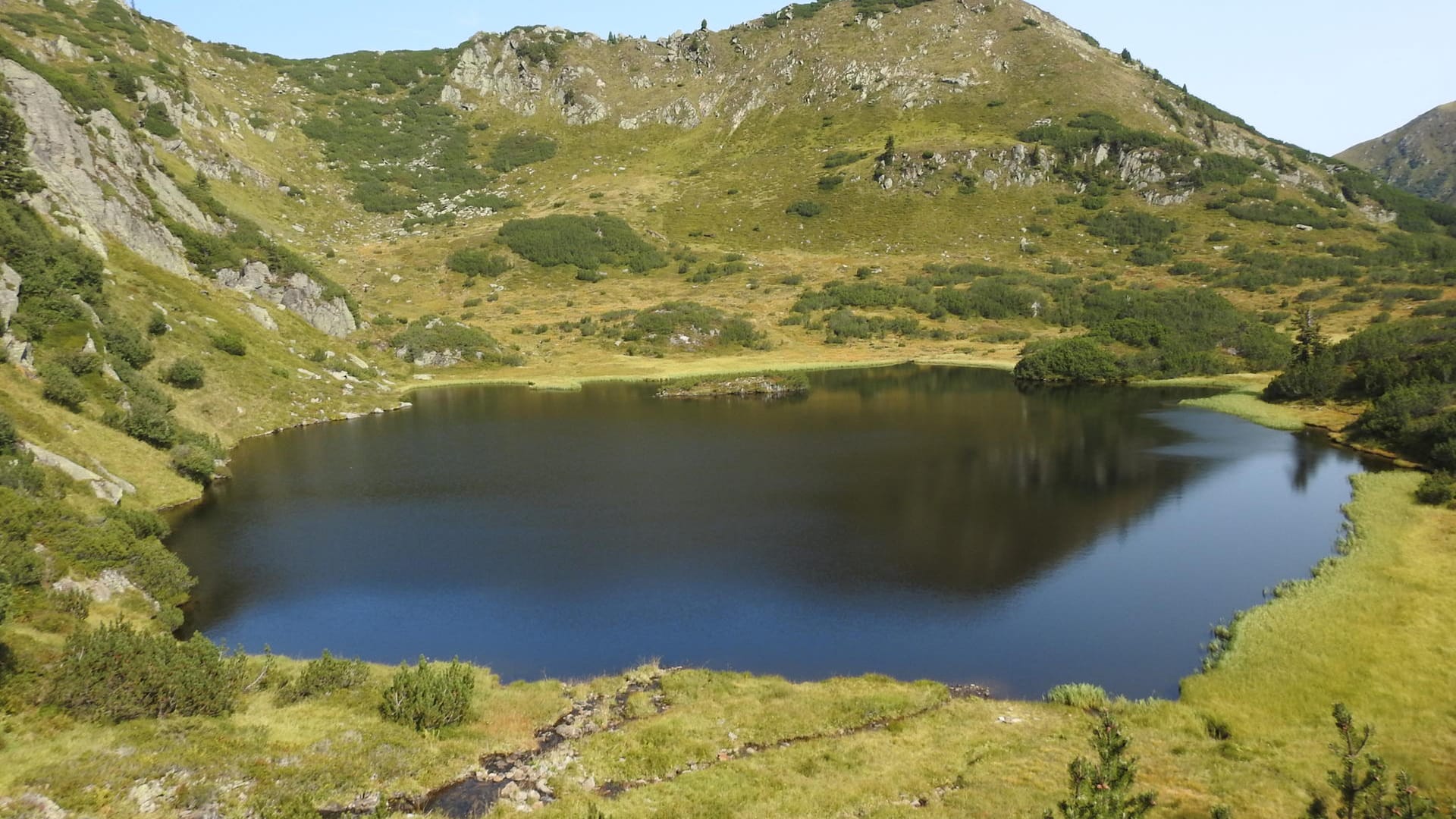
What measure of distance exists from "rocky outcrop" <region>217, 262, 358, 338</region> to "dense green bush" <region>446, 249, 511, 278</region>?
154ft

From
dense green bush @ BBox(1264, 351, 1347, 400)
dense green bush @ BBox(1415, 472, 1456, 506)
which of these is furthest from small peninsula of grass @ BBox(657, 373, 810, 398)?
dense green bush @ BBox(1415, 472, 1456, 506)

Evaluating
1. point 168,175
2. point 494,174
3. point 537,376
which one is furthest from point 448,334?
point 494,174

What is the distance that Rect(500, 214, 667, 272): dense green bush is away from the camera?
146625 millimetres

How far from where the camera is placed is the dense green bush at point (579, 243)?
147 meters

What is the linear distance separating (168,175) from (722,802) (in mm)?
100175

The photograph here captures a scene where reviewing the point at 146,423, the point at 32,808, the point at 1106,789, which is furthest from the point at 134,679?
the point at 146,423

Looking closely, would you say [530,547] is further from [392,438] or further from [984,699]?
[392,438]

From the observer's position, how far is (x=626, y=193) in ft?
605

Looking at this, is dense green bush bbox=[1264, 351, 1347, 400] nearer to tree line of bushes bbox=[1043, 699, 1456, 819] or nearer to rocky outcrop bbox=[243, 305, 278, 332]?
tree line of bushes bbox=[1043, 699, 1456, 819]

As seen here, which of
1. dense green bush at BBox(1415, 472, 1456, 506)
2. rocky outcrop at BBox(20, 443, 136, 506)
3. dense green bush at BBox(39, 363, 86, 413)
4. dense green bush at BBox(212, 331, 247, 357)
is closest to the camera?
rocky outcrop at BBox(20, 443, 136, 506)

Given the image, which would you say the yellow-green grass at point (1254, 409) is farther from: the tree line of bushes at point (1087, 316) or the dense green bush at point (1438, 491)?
the dense green bush at point (1438, 491)

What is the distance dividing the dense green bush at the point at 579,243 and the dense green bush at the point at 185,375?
90397 millimetres

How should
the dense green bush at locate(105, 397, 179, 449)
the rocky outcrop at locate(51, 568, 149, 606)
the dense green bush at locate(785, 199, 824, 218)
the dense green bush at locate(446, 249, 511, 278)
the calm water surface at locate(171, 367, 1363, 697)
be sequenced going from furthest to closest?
1. the dense green bush at locate(785, 199, 824, 218)
2. the dense green bush at locate(446, 249, 511, 278)
3. the dense green bush at locate(105, 397, 179, 449)
4. the calm water surface at locate(171, 367, 1363, 697)
5. the rocky outcrop at locate(51, 568, 149, 606)

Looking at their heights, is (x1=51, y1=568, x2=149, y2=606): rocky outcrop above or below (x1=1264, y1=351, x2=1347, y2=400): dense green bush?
below
